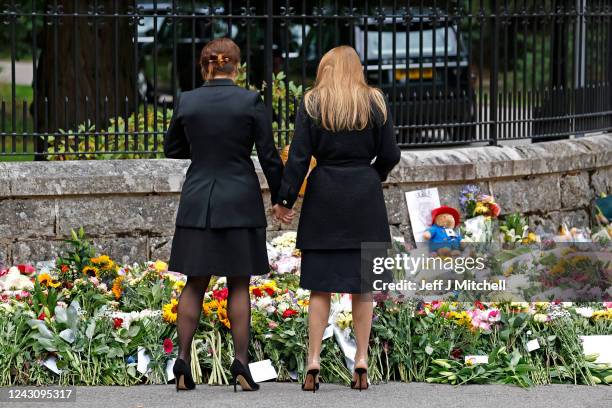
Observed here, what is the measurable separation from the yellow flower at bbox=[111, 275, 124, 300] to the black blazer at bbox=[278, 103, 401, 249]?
54.0 inches

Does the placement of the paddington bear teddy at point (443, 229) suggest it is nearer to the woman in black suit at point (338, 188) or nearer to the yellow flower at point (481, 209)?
the yellow flower at point (481, 209)

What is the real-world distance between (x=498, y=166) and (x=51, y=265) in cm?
335

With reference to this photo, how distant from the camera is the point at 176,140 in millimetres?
6137

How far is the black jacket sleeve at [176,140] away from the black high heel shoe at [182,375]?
1.01m

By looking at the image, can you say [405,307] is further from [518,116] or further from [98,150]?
[518,116]

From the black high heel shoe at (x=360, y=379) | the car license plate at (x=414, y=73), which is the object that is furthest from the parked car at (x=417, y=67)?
the black high heel shoe at (x=360, y=379)

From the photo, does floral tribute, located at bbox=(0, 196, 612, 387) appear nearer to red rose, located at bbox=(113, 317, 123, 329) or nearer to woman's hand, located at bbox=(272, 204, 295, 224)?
red rose, located at bbox=(113, 317, 123, 329)

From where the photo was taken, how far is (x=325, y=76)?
19.7 feet

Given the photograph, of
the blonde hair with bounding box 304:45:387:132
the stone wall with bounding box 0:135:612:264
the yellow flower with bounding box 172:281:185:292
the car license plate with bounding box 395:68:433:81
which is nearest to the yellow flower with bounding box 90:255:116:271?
the yellow flower with bounding box 172:281:185:292

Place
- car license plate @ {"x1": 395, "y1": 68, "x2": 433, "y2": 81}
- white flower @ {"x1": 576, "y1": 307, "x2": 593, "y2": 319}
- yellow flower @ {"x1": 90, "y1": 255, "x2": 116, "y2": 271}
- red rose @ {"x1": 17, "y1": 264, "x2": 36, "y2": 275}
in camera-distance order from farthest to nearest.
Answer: car license plate @ {"x1": 395, "y1": 68, "x2": 433, "y2": 81} → red rose @ {"x1": 17, "y1": 264, "x2": 36, "y2": 275} → yellow flower @ {"x1": 90, "y1": 255, "x2": 116, "y2": 271} → white flower @ {"x1": 576, "y1": 307, "x2": 593, "y2": 319}

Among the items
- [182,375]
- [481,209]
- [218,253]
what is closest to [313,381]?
[182,375]

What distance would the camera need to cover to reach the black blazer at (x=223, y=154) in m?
5.90

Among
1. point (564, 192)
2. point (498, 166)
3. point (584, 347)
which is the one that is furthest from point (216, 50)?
point (564, 192)

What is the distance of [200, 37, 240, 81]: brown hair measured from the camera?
5965 millimetres
